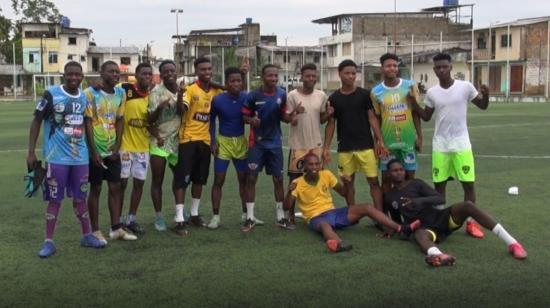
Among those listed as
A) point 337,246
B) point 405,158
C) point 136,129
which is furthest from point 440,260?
point 136,129

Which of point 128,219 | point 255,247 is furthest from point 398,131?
point 128,219

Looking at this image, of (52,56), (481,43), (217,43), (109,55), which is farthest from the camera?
(217,43)

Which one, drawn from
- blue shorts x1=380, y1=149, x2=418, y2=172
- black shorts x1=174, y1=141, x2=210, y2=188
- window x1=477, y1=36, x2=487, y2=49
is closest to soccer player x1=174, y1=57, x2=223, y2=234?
black shorts x1=174, y1=141, x2=210, y2=188

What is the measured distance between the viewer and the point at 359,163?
7.43m

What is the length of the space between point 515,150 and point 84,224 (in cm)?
1099

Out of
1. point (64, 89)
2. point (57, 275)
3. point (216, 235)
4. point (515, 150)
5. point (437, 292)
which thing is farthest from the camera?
point (515, 150)

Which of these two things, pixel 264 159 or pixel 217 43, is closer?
pixel 264 159

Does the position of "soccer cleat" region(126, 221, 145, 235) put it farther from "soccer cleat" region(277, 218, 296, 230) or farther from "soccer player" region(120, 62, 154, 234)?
"soccer cleat" region(277, 218, 296, 230)

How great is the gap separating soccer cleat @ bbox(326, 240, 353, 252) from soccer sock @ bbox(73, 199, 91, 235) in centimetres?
256

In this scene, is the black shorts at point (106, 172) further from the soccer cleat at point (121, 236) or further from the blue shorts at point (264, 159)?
the blue shorts at point (264, 159)

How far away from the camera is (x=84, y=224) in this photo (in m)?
6.66

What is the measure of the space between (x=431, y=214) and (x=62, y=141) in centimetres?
386

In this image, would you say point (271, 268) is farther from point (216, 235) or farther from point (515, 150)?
point (515, 150)

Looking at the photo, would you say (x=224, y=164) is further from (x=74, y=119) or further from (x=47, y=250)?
(x=47, y=250)
